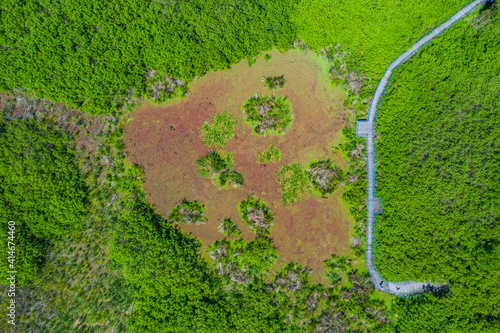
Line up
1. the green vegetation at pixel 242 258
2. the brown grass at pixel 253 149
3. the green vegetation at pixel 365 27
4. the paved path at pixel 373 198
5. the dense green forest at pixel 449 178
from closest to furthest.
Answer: the dense green forest at pixel 449 178
the green vegetation at pixel 365 27
the paved path at pixel 373 198
the green vegetation at pixel 242 258
the brown grass at pixel 253 149

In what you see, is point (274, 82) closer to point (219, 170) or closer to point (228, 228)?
point (219, 170)

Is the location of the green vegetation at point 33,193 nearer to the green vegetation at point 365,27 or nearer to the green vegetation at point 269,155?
the green vegetation at point 269,155

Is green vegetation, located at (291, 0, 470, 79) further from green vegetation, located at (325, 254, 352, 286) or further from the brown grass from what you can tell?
green vegetation, located at (325, 254, 352, 286)

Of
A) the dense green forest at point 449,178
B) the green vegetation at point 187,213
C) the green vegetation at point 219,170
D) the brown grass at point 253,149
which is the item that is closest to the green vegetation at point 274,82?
the brown grass at point 253,149

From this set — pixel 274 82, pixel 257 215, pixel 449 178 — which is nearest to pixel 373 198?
pixel 449 178

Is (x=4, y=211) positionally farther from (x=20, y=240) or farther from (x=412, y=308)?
(x=412, y=308)

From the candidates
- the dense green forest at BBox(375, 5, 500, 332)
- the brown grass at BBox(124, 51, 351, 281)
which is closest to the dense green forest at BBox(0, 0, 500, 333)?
the dense green forest at BBox(375, 5, 500, 332)
